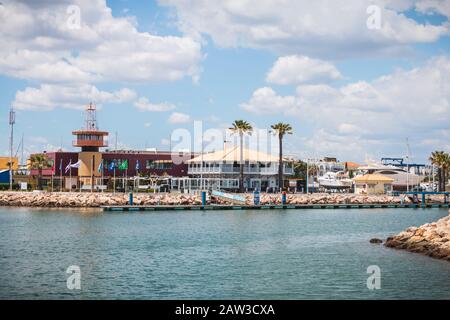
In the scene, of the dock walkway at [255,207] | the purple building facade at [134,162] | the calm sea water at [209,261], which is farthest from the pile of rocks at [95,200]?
Answer: the calm sea water at [209,261]

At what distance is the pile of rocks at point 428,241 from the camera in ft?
127

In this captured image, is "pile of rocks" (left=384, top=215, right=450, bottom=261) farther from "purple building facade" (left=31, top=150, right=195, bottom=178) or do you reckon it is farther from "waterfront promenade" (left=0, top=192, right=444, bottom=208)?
"purple building facade" (left=31, top=150, right=195, bottom=178)

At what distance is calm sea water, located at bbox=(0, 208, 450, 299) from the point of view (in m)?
29.5

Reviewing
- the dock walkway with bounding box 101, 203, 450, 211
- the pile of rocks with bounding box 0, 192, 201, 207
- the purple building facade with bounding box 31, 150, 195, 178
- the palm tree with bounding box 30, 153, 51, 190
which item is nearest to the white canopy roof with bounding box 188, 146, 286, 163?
the purple building facade with bounding box 31, 150, 195, 178

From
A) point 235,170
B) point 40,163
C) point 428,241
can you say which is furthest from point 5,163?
point 428,241

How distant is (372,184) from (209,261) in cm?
8117

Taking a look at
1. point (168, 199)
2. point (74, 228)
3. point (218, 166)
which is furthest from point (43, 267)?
point (218, 166)

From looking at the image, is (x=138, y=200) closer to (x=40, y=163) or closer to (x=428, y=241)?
(x=40, y=163)

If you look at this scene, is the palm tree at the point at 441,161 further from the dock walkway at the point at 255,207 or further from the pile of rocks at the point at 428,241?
the pile of rocks at the point at 428,241

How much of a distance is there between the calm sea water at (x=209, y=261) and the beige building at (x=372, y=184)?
4960 centimetres
